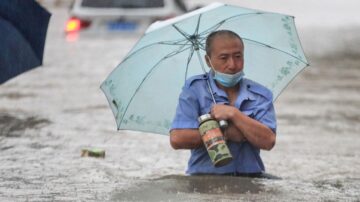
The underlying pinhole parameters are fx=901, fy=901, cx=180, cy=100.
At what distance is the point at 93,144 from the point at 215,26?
12.2ft

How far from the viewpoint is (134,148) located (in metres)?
Answer: 9.30

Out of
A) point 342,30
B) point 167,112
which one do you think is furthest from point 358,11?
point 167,112

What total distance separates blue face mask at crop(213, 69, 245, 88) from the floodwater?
662mm

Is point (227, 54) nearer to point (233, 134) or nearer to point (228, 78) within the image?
point (228, 78)

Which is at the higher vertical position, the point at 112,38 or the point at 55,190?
the point at 112,38

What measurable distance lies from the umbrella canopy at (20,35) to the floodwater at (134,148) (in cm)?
90

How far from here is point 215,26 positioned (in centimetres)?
600

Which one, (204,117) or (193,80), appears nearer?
(204,117)

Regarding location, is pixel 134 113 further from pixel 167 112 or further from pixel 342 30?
pixel 342 30

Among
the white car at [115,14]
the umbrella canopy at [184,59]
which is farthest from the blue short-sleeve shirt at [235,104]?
the white car at [115,14]

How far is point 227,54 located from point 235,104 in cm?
32

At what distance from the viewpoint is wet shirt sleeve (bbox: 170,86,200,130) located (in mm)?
5457

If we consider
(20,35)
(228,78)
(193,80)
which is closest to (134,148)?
(20,35)

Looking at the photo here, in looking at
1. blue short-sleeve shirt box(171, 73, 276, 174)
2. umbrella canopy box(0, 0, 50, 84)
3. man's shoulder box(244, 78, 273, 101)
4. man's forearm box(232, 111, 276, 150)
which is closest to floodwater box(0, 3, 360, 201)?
blue short-sleeve shirt box(171, 73, 276, 174)
